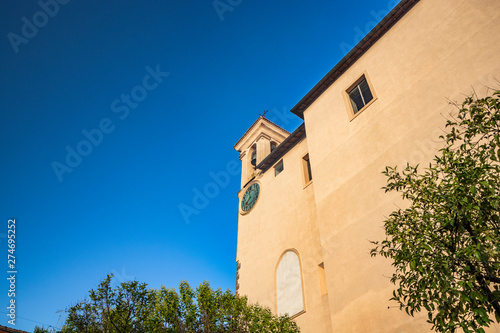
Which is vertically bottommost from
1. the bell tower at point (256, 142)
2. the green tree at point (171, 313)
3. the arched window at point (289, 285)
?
the green tree at point (171, 313)

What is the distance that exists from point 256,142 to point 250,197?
560 cm

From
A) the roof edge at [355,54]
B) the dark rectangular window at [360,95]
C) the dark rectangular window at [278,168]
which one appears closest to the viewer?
the roof edge at [355,54]

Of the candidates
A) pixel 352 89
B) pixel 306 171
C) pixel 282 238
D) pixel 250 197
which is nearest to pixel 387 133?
pixel 352 89

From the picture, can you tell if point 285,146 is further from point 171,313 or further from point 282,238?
point 171,313

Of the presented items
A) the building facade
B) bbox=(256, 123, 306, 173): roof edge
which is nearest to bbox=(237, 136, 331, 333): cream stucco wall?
the building facade

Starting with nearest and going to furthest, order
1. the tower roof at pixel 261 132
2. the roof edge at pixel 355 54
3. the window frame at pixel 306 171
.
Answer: the roof edge at pixel 355 54, the window frame at pixel 306 171, the tower roof at pixel 261 132

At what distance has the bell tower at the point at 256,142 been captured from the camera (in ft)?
82.1

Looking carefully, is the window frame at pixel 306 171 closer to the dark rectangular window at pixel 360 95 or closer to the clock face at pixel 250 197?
the dark rectangular window at pixel 360 95

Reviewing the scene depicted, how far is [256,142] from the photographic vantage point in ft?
85.5

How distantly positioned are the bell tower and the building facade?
6.11 metres

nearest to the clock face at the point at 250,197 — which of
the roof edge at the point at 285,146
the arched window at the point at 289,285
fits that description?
the roof edge at the point at 285,146

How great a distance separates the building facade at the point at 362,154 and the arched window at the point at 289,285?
48mm

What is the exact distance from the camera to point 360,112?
14.0 metres

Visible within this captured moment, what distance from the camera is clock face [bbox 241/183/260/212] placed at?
21.3 m
